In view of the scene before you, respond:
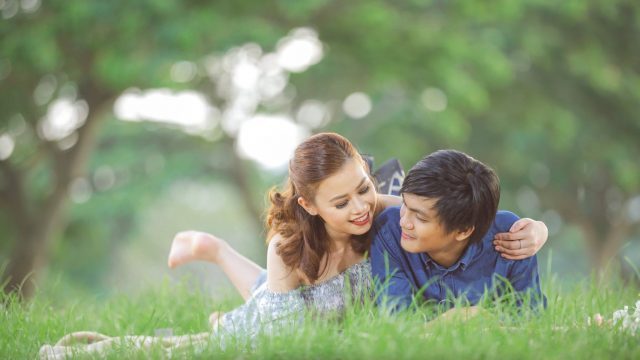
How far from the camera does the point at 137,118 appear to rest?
A: 1534 cm

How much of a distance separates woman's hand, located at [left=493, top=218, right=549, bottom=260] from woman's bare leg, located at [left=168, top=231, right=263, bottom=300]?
1792 millimetres

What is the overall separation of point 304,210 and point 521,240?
1.09 meters

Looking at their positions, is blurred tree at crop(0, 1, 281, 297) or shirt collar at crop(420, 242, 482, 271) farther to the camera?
blurred tree at crop(0, 1, 281, 297)

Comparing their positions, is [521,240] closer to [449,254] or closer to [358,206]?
[449,254]

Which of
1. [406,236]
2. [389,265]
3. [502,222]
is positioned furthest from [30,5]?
[502,222]

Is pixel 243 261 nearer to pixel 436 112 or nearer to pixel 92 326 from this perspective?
pixel 92 326

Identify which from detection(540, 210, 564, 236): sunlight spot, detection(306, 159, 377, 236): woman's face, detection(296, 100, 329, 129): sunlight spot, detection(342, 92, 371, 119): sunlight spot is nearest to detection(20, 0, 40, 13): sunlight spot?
detection(306, 159, 377, 236): woman's face

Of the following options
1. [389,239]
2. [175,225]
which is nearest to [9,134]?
[389,239]

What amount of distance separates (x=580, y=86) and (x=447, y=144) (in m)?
2.72

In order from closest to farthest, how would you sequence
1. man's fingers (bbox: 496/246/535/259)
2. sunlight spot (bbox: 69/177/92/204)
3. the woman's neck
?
man's fingers (bbox: 496/246/535/259) < the woman's neck < sunlight spot (bbox: 69/177/92/204)

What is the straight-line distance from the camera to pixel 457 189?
3.62m

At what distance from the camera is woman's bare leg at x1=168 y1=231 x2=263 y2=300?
5.02 meters

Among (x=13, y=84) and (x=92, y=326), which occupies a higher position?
(x=13, y=84)

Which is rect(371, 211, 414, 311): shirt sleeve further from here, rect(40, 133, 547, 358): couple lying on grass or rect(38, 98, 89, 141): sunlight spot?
rect(38, 98, 89, 141): sunlight spot
